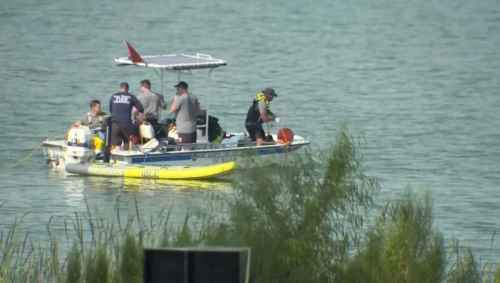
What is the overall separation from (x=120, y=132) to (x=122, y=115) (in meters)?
0.25

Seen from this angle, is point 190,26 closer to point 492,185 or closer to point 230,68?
point 230,68

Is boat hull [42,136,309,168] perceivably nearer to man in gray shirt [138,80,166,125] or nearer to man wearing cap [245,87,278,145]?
man wearing cap [245,87,278,145]

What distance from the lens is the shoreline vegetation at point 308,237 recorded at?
12273mm

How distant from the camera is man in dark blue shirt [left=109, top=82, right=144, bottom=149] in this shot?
2416 centimetres

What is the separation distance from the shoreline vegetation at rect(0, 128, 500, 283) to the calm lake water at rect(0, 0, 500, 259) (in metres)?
6.31

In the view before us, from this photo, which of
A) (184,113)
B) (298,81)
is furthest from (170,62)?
(298,81)

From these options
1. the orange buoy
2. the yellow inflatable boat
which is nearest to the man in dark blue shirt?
the yellow inflatable boat

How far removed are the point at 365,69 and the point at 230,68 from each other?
4589mm

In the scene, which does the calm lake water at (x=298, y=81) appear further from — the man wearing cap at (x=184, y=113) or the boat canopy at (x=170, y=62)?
the boat canopy at (x=170, y=62)

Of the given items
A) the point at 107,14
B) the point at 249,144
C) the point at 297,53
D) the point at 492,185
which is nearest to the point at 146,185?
the point at 249,144

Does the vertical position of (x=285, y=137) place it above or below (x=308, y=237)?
above

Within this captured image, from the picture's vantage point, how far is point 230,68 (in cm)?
4806

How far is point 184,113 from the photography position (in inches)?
953

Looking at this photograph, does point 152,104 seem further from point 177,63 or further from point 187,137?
point 177,63
